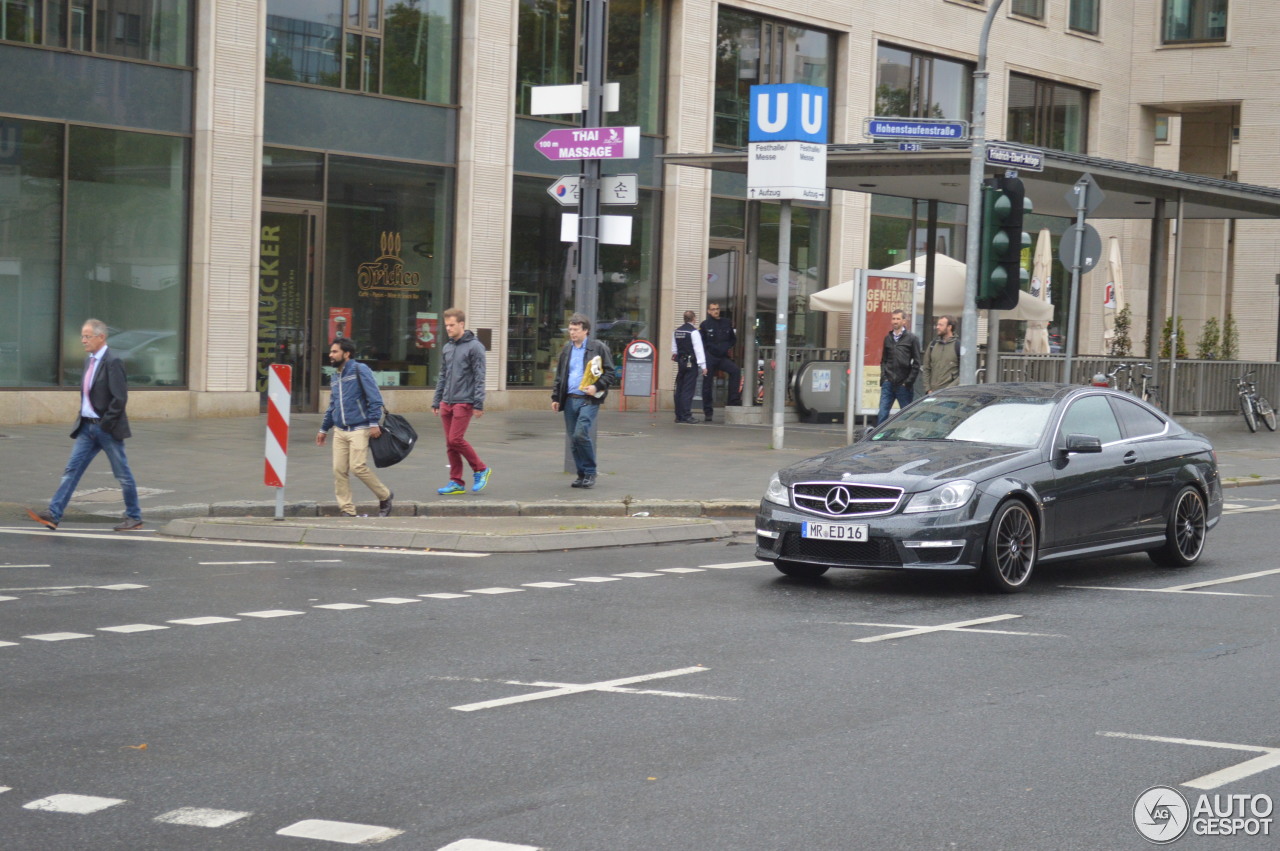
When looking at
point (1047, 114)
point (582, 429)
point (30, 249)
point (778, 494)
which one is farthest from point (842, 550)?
point (1047, 114)

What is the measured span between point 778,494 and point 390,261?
49.0 ft

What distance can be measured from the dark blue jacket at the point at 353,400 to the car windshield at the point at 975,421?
15.1ft


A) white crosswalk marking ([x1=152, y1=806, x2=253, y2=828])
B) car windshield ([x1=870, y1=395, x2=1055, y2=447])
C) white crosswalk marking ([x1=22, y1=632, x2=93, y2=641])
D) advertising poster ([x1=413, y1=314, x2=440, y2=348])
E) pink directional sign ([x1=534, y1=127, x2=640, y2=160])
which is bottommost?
white crosswalk marking ([x1=22, y1=632, x2=93, y2=641])

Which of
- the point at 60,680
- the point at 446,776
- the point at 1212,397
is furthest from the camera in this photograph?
the point at 1212,397

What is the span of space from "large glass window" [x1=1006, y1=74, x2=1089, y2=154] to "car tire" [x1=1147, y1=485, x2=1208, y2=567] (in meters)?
24.6

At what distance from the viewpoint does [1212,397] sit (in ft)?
92.4

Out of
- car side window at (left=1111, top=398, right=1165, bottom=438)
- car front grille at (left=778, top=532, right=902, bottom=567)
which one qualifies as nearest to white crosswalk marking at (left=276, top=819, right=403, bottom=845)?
car front grille at (left=778, top=532, right=902, bottom=567)

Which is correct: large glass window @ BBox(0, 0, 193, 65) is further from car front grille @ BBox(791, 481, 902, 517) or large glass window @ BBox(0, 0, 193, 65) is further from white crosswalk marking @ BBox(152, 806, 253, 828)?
white crosswalk marking @ BBox(152, 806, 253, 828)

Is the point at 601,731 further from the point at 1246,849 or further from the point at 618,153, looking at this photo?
the point at 618,153

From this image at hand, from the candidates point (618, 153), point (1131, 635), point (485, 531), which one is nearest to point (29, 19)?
point (618, 153)

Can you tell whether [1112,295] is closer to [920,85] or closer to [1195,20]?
[920,85]

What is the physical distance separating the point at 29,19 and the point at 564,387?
9.89 m

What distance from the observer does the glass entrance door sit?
22.9 meters

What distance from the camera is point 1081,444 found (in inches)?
428
